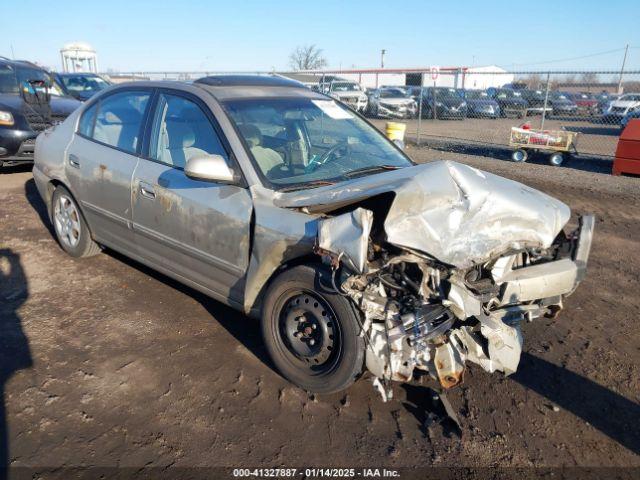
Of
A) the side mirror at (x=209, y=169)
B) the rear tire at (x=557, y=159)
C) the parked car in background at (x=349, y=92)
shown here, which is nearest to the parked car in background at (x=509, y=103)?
the parked car in background at (x=349, y=92)

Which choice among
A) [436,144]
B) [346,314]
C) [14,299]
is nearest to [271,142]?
[346,314]

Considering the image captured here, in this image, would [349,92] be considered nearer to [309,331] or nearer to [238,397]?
[309,331]

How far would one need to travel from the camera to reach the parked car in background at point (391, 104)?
2338 centimetres

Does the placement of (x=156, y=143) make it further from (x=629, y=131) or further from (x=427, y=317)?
(x=629, y=131)

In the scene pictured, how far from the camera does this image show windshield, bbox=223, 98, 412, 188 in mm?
3377

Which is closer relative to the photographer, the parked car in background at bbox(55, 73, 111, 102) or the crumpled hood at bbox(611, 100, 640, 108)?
the parked car in background at bbox(55, 73, 111, 102)

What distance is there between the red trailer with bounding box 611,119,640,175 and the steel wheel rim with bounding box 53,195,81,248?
9515mm

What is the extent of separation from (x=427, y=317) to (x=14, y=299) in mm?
3476

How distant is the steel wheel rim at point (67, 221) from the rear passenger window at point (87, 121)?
0.68 metres

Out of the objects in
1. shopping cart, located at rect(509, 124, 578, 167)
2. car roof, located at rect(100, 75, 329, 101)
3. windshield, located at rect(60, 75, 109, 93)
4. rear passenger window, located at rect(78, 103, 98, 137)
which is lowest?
shopping cart, located at rect(509, 124, 578, 167)

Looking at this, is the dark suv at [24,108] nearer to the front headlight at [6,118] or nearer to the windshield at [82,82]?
the front headlight at [6,118]

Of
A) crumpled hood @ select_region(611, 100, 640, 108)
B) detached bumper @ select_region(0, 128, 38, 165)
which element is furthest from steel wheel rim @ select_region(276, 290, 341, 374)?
crumpled hood @ select_region(611, 100, 640, 108)

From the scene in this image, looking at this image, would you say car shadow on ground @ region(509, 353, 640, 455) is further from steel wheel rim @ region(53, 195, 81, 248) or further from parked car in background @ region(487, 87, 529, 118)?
parked car in background @ region(487, 87, 529, 118)

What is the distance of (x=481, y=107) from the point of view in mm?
23094
